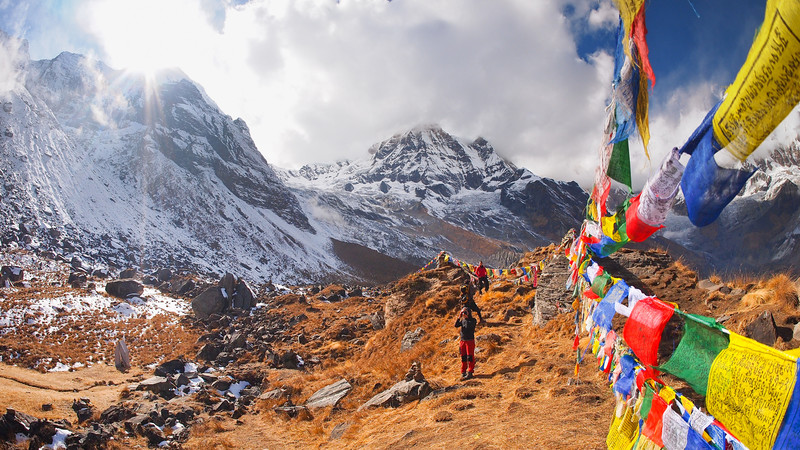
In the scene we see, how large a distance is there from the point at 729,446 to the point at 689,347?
2.20 ft

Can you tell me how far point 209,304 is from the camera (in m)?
31.6

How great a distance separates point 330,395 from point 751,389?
10.9m

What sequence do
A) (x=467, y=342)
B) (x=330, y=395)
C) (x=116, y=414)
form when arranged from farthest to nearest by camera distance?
(x=330, y=395) → (x=116, y=414) → (x=467, y=342)

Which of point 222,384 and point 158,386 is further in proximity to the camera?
point 222,384

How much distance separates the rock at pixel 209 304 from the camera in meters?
31.2

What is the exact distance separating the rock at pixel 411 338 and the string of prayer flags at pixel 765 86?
13.1m

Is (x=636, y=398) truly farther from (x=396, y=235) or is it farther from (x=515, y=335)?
(x=396, y=235)

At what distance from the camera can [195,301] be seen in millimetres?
31859

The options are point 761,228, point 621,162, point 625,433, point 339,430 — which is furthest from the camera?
point 761,228

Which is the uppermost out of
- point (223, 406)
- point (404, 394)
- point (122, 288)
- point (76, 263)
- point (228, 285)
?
point (76, 263)

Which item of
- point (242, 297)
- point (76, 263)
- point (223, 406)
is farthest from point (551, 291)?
point (76, 263)

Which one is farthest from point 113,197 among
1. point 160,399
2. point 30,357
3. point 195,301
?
point 160,399

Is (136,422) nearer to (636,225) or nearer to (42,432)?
(42,432)

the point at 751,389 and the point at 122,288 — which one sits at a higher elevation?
the point at 122,288
